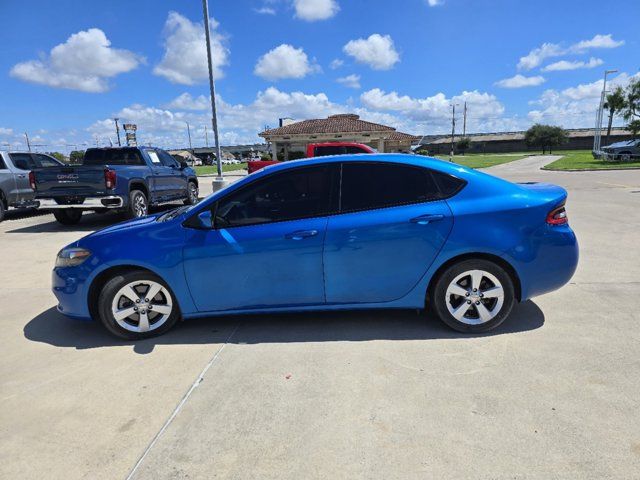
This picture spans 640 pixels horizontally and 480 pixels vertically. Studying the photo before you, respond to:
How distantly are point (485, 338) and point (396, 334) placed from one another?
0.74m

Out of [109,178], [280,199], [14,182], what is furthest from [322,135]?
[280,199]

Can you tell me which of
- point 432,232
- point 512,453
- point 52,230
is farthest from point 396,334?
point 52,230

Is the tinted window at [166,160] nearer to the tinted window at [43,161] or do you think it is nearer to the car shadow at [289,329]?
the tinted window at [43,161]

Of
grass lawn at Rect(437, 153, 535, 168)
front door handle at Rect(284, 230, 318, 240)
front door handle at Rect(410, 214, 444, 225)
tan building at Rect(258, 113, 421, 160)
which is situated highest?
tan building at Rect(258, 113, 421, 160)

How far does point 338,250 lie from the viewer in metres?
3.49

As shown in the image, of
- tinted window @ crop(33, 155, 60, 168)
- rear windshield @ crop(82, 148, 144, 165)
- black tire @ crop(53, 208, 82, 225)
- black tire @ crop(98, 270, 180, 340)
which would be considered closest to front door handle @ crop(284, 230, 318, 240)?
black tire @ crop(98, 270, 180, 340)

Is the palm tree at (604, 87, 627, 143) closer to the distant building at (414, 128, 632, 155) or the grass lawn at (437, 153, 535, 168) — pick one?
the grass lawn at (437, 153, 535, 168)

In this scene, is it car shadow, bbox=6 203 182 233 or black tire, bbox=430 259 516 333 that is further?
car shadow, bbox=6 203 182 233

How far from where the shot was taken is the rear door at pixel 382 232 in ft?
11.4

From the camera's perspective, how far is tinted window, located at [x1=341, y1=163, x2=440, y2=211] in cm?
359

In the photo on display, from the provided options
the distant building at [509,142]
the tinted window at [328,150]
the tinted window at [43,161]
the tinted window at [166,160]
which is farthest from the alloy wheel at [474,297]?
the distant building at [509,142]

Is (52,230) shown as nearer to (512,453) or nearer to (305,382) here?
(305,382)

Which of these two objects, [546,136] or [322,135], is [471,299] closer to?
[322,135]

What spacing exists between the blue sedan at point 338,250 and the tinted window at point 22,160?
1000 cm
